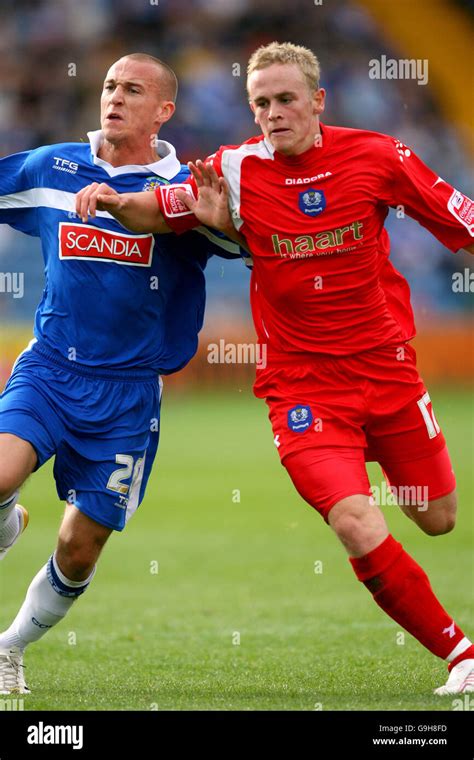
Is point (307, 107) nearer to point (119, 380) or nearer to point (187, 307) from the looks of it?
point (187, 307)

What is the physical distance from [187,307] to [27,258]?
1588 cm

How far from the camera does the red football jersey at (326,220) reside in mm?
5176

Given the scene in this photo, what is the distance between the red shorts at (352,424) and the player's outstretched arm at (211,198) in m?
0.67

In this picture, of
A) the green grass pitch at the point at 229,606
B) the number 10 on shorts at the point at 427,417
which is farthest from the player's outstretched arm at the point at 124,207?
the green grass pitch at the point at 229,606

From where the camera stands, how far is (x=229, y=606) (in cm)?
848

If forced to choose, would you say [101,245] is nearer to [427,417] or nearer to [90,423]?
[90,423]

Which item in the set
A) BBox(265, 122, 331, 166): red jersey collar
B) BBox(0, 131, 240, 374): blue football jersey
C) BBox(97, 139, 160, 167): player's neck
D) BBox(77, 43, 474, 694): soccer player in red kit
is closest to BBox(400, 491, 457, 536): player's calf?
BBox(77, 43, 474, 694): soccer player in red kit

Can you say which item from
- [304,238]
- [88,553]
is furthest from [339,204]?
[88,553]

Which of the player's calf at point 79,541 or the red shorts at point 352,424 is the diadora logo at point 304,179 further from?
the player's calf at point 79,541

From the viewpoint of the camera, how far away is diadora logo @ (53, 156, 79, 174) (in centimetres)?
567

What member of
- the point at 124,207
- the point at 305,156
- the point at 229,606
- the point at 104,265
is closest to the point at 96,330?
the point at 104,265

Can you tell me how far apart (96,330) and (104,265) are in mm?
304

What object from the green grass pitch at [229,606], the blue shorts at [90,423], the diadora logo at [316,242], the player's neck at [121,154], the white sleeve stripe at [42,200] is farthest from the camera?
the player's neck at [121,154]

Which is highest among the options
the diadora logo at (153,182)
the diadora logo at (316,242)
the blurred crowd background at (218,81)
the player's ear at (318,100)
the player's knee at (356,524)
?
the blurred crowd background at (218,81)
